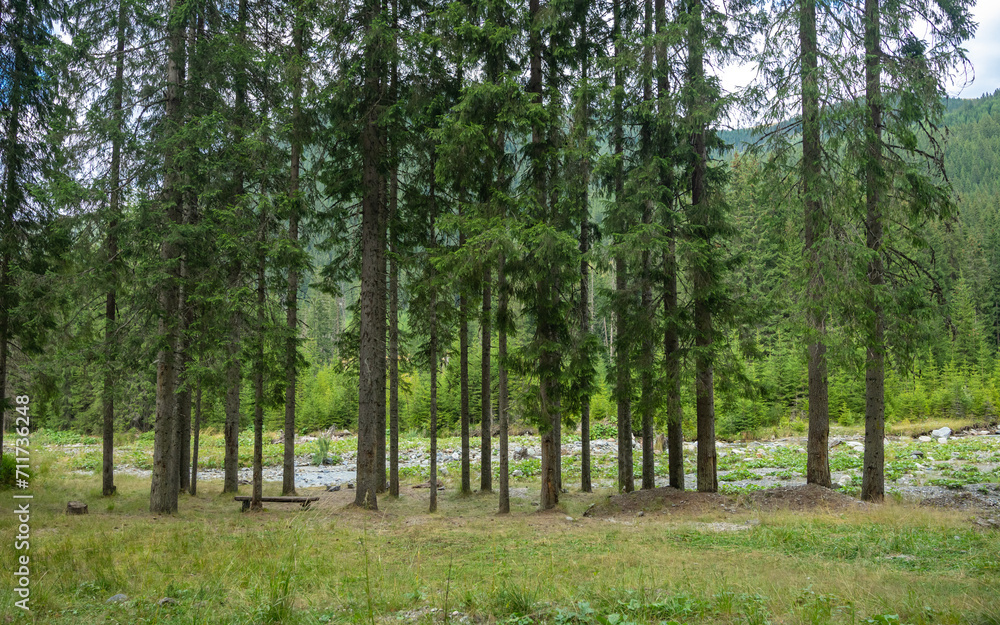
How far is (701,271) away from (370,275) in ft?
24.9

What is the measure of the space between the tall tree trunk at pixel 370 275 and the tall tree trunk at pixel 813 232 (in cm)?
935

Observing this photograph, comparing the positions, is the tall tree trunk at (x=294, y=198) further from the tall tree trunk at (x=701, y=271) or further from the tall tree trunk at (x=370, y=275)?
the tall tree trunk at (x=701, y=271)

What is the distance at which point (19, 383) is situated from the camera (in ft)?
43.8

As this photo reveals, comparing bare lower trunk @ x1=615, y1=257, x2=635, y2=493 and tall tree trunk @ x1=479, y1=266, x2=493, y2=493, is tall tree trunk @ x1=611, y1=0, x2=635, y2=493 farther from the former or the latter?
tall tree trunk @ x1=479, y1=266, x2=493, y2=493

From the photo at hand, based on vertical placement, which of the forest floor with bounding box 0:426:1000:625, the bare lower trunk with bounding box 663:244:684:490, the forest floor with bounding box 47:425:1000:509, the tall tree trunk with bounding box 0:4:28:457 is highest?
the tall tree trunk with bounding box 0:4:28:457

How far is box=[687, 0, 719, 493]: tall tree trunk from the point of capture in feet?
38.4

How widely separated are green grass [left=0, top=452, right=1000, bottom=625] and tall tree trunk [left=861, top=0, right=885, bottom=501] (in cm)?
187

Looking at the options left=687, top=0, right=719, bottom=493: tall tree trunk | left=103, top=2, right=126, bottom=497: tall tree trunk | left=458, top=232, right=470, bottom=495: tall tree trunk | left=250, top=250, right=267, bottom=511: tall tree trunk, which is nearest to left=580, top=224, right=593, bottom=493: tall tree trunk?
left=687, top=0, right=719, bottom=493: tall tree trunk

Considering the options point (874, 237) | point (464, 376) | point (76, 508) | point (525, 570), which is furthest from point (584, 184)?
point (76, 508)

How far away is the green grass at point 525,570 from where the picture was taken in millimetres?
3951

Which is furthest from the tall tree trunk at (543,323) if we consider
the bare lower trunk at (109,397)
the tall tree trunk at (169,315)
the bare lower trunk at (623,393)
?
the bare lower trunk at (109,397)

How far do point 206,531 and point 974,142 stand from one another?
540 ft

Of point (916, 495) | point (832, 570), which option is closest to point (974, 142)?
point (916, 495)

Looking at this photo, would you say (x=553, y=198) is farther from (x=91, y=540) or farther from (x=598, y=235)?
(x=91, y=540)
